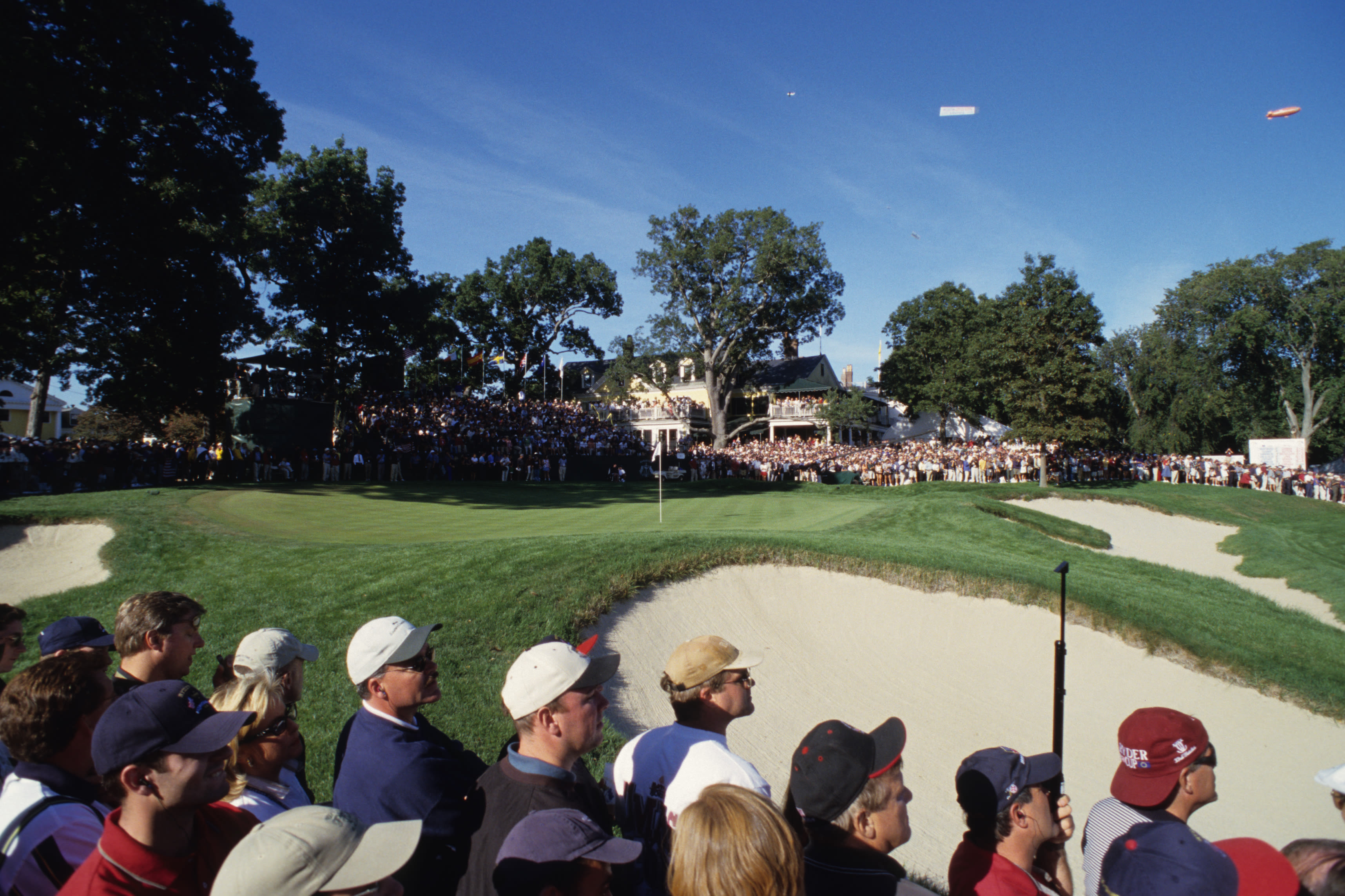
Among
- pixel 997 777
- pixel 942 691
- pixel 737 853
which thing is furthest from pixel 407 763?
pixel 942 691

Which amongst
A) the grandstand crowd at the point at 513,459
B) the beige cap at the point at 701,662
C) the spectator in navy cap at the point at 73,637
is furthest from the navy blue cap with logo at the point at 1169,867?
the grandstand crowd at the point at 513,459

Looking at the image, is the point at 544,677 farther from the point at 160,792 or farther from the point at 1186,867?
the point at 1186,867

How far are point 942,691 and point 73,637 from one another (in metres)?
9.34

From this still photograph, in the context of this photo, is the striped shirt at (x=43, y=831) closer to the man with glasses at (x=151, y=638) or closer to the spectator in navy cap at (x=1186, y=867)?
the man with glasses at (x=151, y=638)

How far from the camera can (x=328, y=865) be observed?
170 centimetres

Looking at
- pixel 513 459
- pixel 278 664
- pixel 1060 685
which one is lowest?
pixel 1060 685

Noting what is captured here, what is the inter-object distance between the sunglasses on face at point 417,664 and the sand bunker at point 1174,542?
1704cm

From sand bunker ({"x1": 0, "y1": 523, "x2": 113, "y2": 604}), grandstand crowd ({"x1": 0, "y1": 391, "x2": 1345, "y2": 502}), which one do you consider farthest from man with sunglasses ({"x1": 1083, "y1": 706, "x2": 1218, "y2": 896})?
grandstand crowd ({"x1": 0, "y1": 391, "x2": 1345, "y2": 502})

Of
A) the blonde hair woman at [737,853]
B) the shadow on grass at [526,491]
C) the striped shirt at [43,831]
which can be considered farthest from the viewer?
the shadow on grass at [526,491]

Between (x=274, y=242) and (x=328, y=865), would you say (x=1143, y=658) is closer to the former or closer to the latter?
(x=328, y=865)

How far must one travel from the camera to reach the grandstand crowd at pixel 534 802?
80.2 inches

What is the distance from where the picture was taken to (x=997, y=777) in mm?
2930

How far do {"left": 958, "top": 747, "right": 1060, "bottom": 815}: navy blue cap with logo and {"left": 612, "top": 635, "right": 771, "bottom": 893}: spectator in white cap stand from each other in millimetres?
829

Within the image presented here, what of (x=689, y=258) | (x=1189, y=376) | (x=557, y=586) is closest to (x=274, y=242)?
(x=689, y=258)
